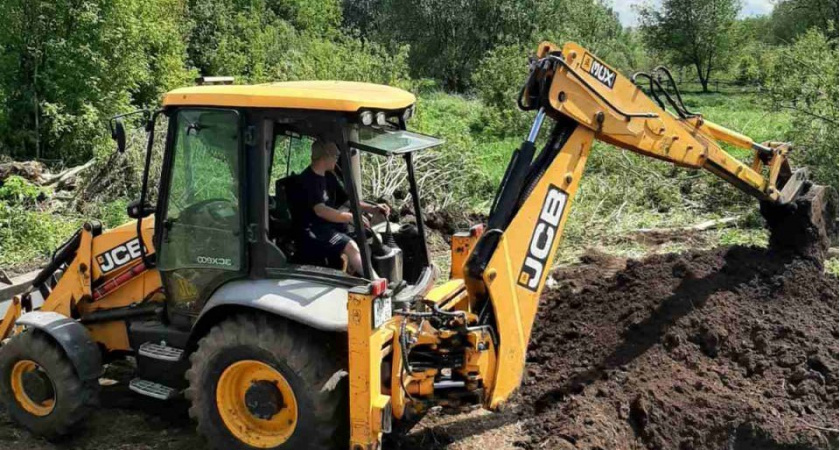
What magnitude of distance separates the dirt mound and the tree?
3369 cm

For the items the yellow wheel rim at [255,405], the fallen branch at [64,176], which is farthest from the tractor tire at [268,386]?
the fallen branch at [64,176]

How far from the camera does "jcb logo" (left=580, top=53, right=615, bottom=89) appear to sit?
4.70m

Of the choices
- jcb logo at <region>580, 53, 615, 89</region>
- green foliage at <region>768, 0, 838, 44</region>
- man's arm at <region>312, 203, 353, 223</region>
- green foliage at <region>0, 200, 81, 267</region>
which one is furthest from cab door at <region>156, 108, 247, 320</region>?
green foliage at <region>768, 0, 838, 44</region>

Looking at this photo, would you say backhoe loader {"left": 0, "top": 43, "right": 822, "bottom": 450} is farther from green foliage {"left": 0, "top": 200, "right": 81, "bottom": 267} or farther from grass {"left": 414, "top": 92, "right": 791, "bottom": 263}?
green foliage {"left": 0, "top": 200, "right": 81, "bottom": 267}

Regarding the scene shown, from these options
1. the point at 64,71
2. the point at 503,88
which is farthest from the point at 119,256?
the point at 503,88

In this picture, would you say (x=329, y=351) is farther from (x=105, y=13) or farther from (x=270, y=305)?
(x=105, y=13)

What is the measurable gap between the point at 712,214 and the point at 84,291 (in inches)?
318

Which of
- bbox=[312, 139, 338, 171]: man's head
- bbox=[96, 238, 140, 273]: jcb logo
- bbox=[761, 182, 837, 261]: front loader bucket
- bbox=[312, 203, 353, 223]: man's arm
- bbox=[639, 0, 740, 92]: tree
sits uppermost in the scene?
bbox=[639, 0, 740, 92]: tree

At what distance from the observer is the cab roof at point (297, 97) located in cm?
Result: 421

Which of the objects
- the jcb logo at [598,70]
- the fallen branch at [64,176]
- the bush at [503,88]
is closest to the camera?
the jcb logo at [598,70]

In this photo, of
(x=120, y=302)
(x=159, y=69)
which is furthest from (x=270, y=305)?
(x=159, y=69)

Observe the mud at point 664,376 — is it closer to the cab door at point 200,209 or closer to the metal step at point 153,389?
the metal step at point 153,389

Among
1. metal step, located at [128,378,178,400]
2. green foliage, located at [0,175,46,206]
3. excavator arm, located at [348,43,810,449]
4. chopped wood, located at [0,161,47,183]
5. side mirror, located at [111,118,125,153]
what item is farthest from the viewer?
chopped wood, located at [0,161,47,183]

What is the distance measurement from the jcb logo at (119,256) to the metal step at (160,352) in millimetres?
681
